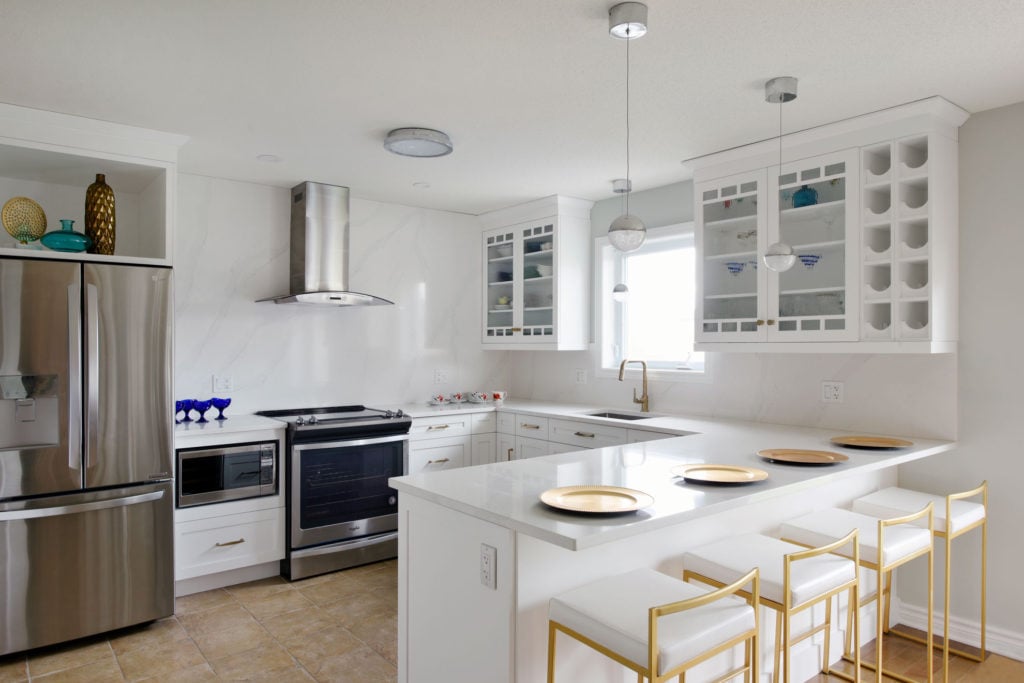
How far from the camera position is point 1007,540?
286cm

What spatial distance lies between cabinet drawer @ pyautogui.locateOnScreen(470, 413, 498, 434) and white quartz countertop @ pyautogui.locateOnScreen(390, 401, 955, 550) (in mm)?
1696

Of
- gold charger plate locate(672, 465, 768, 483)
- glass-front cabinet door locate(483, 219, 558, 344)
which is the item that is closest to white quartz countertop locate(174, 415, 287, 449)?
glass-front cabinet door locate(483, 219, 558, 344)

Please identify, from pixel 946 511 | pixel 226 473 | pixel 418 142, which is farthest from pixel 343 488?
pixel 946 511

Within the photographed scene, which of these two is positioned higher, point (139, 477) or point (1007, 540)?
point (139, 477)

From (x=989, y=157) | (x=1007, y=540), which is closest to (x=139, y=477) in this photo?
(x=1007, y=540)

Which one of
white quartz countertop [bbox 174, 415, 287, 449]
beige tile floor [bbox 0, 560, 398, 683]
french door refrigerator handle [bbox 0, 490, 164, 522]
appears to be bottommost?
beige tile floor [bbox 0, 560, 398, 683]

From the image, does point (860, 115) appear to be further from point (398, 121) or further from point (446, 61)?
point (398, 121)

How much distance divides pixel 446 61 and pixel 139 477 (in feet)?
7.66

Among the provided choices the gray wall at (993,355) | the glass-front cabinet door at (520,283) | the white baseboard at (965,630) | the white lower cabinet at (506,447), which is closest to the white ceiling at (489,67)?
the gray wall at (993,355)

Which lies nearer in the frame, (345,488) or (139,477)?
(139,477)

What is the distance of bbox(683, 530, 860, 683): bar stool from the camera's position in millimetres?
1909

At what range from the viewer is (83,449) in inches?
114

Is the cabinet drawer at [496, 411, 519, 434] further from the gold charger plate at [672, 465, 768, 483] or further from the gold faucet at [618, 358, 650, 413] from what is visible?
the gold charger plate at [672, 465, 768, 483]

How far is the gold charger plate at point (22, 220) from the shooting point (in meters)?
2.99
